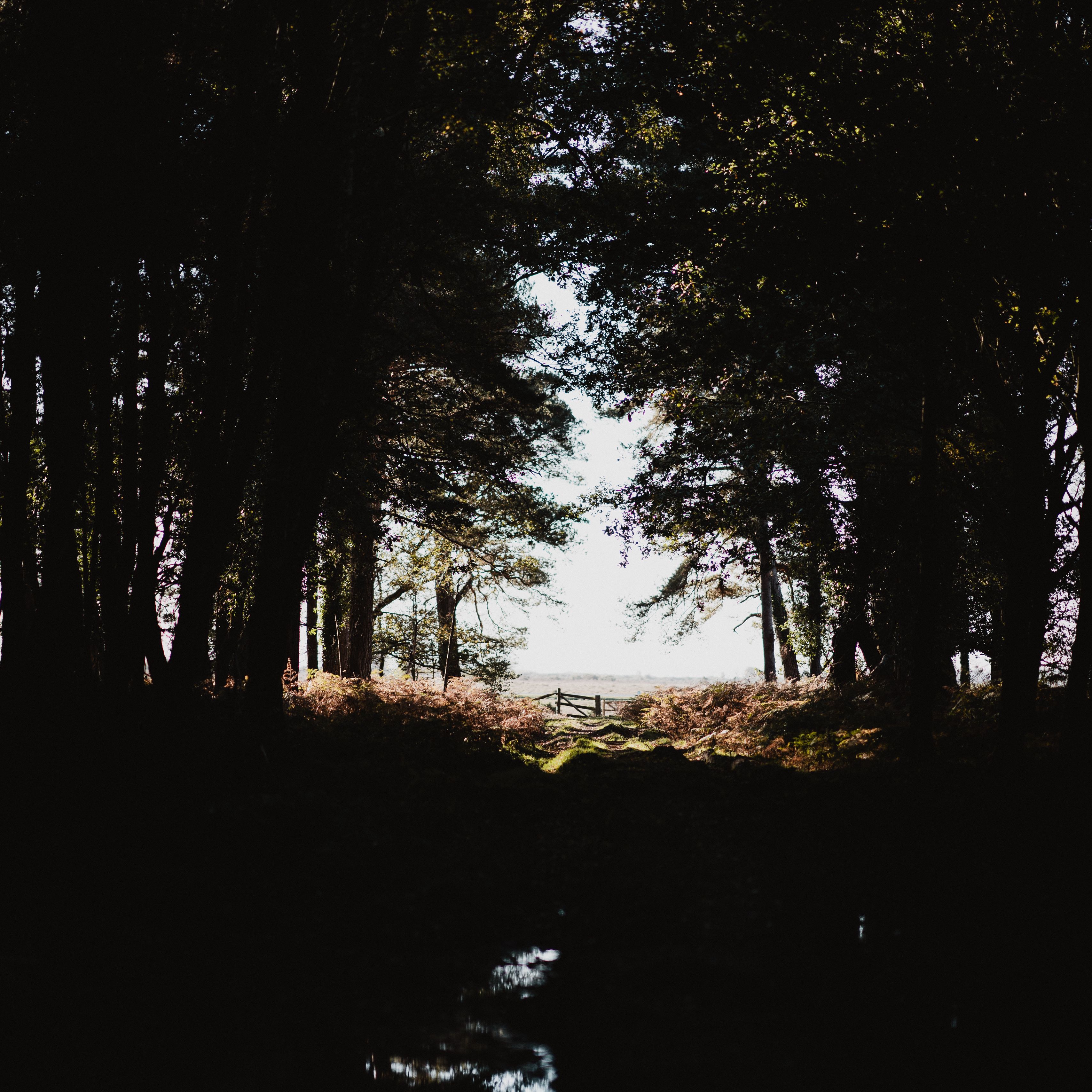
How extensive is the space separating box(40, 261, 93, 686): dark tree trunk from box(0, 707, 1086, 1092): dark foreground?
1098mm

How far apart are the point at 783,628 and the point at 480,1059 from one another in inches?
754

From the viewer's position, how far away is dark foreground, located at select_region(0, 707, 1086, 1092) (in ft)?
11.4

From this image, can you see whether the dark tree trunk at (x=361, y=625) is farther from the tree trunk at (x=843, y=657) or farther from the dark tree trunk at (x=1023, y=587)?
the dark tree trunk at (x=1023, y=587)

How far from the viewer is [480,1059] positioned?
3553 mm

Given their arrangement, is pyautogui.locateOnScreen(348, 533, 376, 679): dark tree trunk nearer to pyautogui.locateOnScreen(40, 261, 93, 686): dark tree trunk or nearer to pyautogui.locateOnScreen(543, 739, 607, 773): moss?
pyautogui.locateOnScreen(543, 739, 607, 773): moss

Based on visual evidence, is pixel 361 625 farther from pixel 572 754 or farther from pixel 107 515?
pixel 107 515

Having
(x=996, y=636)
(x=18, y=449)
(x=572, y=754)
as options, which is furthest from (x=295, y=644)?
(x=996, y=636)

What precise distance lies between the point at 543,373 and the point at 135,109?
1125cm

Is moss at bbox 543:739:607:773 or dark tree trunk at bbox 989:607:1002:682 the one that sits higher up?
dark tree trunk at bbox 989:607:1002:682

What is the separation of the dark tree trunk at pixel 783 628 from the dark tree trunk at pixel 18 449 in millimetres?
16201

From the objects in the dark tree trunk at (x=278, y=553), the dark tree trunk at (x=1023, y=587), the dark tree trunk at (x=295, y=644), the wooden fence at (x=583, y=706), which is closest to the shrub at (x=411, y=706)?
the dark tree trunk at (x=295, y=644)

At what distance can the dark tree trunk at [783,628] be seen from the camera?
21453 millimetres

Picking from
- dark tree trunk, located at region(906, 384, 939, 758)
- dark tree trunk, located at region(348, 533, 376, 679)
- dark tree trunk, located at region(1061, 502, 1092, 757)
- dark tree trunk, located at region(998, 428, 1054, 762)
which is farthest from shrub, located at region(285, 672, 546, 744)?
dark tree trunk, located at region(1061, 502, 1092, 757)

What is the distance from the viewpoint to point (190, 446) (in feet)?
30.6
